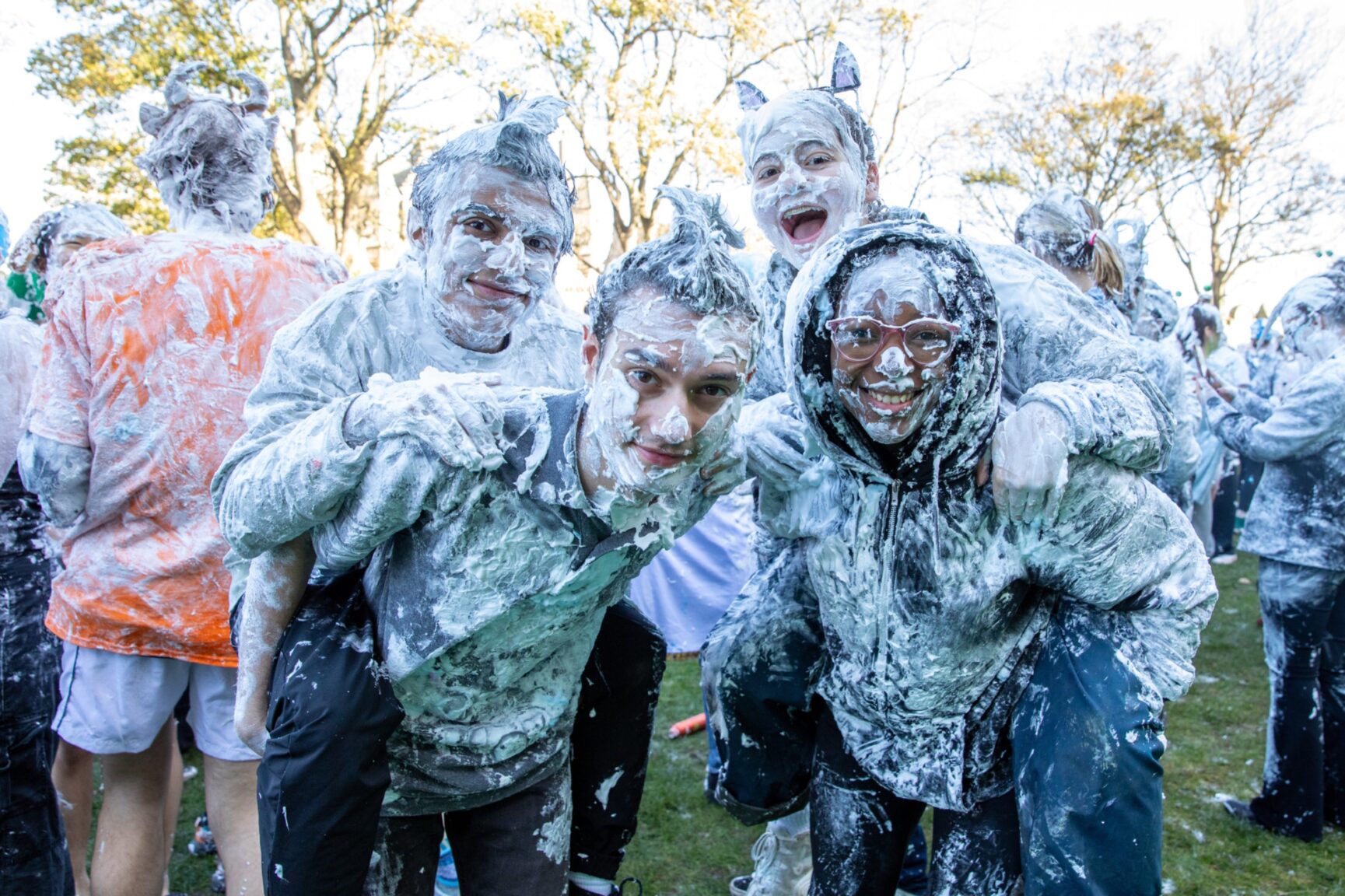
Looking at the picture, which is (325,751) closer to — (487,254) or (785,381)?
(487,254)

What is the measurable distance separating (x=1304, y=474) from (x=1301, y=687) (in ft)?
2.86

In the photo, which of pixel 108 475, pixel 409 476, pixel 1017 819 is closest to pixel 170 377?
pixel 108 475

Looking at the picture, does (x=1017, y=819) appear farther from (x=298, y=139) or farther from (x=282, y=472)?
(x=298, y=139)

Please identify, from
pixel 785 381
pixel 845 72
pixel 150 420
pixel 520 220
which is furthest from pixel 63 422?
pixel 845 72

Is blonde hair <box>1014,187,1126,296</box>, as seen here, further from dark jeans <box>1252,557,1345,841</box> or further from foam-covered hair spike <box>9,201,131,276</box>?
foam-covered hair spike <box>9,201,131,276</box>

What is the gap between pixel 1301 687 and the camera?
3.60 metres

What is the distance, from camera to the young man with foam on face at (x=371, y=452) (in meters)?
1.53

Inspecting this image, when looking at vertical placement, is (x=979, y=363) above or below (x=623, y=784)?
above

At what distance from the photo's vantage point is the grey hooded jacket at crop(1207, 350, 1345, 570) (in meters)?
3.56

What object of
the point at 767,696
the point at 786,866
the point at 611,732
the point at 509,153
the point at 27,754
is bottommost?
the point at 786,866

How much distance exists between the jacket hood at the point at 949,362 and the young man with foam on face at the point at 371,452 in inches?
22.7

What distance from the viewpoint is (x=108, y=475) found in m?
2.53

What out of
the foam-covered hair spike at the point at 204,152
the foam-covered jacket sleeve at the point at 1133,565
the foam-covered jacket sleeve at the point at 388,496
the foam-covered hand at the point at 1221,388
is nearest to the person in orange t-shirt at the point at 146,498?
the foam-covered hair spike at the point at 204,152

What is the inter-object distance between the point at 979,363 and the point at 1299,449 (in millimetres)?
2945
